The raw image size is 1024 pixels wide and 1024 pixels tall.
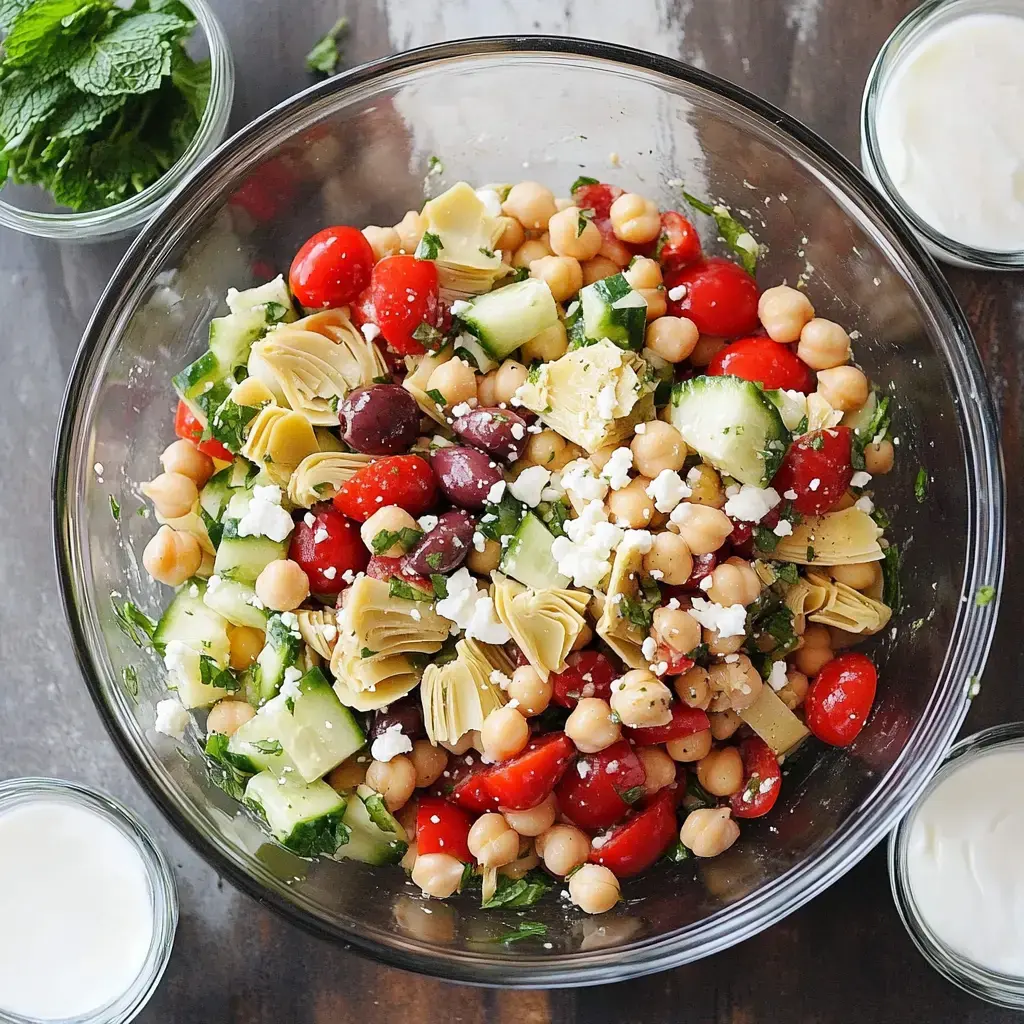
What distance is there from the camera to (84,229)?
2.19m

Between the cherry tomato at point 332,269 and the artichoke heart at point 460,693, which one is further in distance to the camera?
the cherry tomato at point 332,269

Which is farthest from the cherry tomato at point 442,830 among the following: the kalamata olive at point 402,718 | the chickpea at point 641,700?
the chickpea at point 641,700

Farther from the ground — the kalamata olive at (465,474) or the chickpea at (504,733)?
the kalamata olive at (465,474)

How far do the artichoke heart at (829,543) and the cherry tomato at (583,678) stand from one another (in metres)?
0.35

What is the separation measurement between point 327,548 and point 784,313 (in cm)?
89

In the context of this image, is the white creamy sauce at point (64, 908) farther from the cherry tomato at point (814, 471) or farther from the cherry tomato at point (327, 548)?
the cherry tomato at point (814, 471)

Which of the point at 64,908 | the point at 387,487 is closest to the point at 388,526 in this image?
the point at 387,487

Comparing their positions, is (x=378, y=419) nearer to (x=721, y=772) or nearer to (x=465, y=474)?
(x=465, y=474)

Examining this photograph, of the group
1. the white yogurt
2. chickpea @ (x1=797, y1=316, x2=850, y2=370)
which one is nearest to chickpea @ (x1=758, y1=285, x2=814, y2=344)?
chickpea @ (x1=797, y1=316, x2=850, y2=370)

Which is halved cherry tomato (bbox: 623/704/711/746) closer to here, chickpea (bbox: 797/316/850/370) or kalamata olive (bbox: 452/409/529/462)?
kalamata olive (bbox: 452/409/529/462)

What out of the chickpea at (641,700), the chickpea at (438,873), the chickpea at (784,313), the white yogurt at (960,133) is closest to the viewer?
the chickpea at (641,700)

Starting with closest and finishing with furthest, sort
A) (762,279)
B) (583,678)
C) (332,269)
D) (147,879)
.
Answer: (583,678)
(332,269)
(762,279)
(147,879)

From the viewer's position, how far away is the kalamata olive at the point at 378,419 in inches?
66.6

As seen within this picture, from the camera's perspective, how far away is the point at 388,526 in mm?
1663
